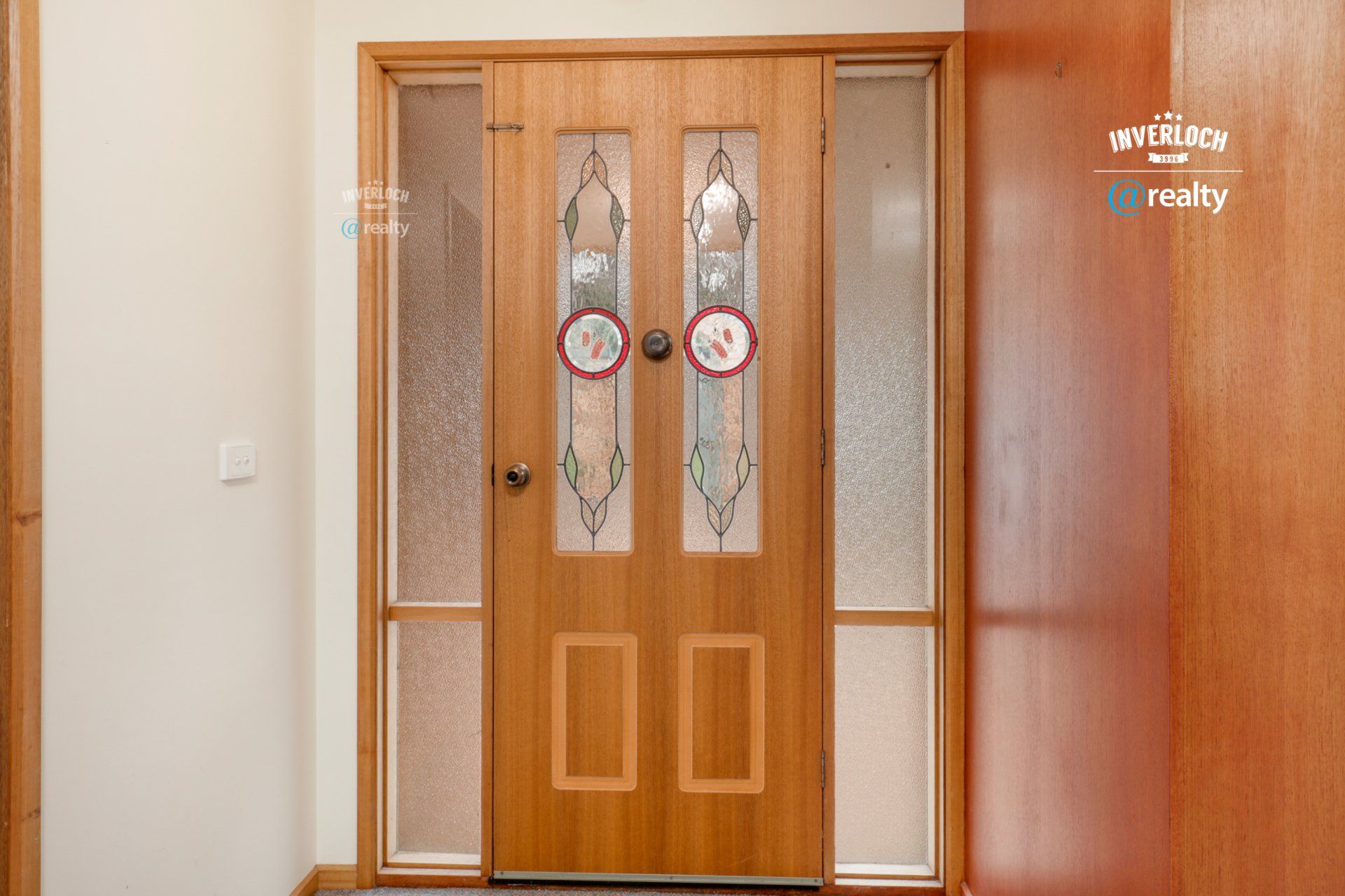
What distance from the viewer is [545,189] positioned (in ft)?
6.46

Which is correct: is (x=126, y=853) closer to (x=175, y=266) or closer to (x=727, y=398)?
(x=175, y=266)

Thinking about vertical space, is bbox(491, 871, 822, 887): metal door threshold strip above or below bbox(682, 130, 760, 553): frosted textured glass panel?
below

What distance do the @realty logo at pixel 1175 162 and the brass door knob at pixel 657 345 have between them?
3.49 feet

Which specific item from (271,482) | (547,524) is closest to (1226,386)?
(547,524)

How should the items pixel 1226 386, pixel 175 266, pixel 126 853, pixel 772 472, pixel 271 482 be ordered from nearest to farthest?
pixel 1226 386 < pixel 126 853 < pixel 175 266 < pixel 271 482 < pixel 772 472

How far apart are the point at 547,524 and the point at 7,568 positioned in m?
1.08

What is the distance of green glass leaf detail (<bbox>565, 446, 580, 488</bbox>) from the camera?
1.98 meters

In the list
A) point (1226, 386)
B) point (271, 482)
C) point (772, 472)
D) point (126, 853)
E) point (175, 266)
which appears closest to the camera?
point (1226, 386)

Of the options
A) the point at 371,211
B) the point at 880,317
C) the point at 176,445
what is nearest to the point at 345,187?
the point at 371,211

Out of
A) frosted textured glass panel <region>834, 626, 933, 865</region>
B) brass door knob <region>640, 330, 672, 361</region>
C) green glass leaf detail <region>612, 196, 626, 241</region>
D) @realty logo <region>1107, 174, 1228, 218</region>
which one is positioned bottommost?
frosted textured glass panel <region>834, 626, 933, 865</region>

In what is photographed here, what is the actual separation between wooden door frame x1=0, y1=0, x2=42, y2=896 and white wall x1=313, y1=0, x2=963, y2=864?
85 centimetres

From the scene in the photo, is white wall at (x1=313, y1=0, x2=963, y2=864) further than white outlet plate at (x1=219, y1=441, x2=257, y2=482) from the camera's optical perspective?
Yes

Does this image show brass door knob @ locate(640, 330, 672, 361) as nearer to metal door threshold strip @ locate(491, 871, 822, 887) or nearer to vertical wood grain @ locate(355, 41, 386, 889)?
vertical wood grain @ locate(355, 41, 386, 889)

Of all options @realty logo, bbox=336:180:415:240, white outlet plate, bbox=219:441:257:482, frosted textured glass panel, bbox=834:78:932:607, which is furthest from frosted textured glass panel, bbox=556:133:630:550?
white outlet plate, bbox=219:441:257:482
